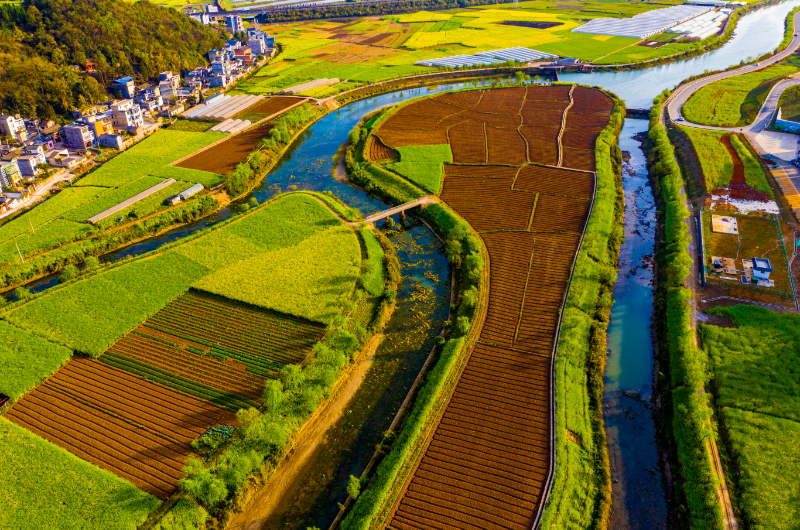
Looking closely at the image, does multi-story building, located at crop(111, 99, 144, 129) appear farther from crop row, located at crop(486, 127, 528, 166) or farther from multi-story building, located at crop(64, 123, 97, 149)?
crop row, located at crop(486, 127, 528, 166)

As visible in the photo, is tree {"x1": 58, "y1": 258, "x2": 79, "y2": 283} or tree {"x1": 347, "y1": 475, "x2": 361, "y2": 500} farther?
tree {"x1": 58, "y1": 258, "x2": 79, "y2": 283}

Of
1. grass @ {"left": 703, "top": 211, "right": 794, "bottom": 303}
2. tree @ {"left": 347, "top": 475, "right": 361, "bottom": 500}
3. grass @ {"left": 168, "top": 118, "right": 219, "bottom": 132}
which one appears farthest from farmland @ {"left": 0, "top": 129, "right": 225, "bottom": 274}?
grass @ {"left": 703, "top": 211, "right": 794, "bottom": 303}

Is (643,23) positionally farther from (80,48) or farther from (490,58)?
(80,48)

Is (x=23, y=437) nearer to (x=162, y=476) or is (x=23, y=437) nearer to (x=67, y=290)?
(x=162, y=476)

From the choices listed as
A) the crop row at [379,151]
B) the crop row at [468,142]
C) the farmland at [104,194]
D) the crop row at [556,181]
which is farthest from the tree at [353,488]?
the crop row at [379,151]

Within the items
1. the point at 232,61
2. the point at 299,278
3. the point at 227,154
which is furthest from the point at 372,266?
the point at 232,61

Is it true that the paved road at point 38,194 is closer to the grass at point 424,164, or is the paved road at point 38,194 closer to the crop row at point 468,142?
the grass at point 424,164
